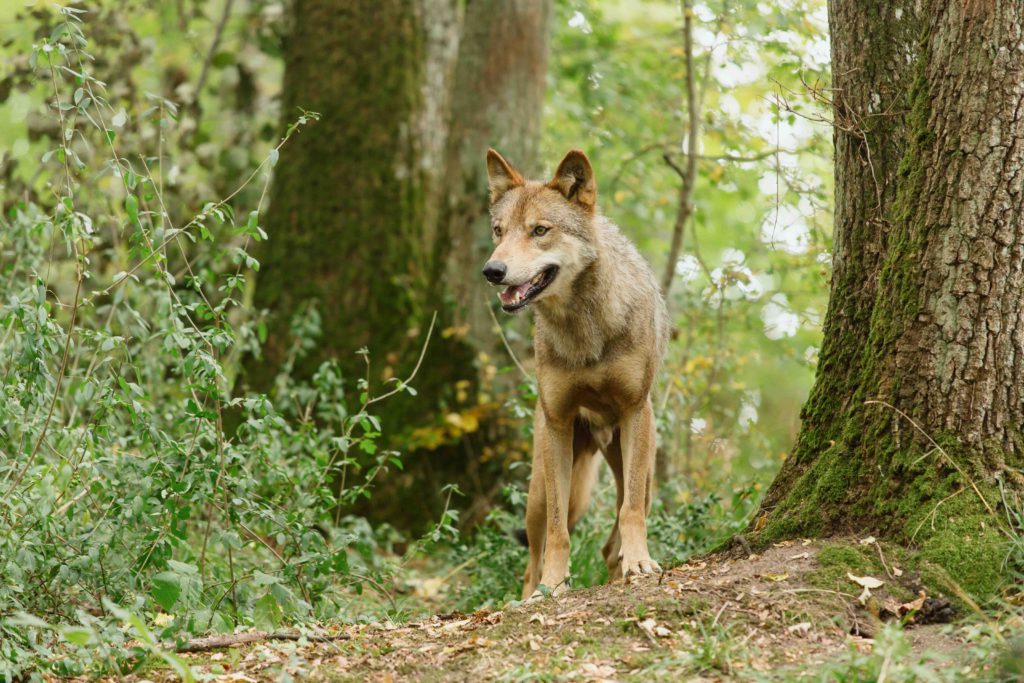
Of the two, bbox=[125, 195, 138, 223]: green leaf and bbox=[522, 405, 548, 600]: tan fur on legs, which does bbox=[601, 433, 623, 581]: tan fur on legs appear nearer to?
bbox=[522, 405, 548, 600]: tan fur on legs

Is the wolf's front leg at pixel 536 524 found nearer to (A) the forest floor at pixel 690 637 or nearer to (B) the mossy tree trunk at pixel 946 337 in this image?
(A) the forest floor at pixel 690 637

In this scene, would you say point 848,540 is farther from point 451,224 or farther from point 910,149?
point 451,224

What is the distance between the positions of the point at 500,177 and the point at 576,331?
1.22 meters

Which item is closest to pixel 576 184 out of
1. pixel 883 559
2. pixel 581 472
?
pixel 581 472

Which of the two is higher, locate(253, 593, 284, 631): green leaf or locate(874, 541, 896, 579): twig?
locate(874, 541, 896, 579): twig

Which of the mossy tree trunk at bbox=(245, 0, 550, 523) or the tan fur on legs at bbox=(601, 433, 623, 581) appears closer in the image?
the tan fur on legs at bbox=(601, 433, 623, 581)

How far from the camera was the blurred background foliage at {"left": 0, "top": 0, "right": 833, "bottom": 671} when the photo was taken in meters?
5.13

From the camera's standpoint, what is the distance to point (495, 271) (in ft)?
19.0

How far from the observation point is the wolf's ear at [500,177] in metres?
6.59

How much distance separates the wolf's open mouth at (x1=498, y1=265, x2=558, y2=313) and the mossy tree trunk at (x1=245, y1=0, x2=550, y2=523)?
425 centimetres

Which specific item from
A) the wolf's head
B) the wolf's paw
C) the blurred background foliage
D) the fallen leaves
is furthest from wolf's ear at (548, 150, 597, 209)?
the fallen leaves

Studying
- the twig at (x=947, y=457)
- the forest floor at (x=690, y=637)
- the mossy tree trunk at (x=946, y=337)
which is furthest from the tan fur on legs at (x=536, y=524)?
the twig at (x=947, y=457)

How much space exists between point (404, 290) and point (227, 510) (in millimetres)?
5160

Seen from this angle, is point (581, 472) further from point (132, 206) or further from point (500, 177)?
point (132, 206)
